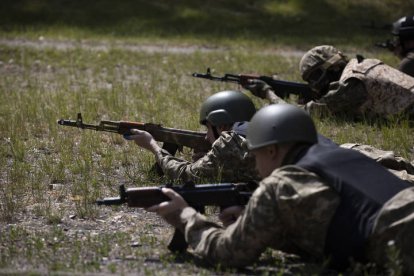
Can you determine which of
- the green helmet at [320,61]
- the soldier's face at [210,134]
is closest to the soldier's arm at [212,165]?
the soldier's face at [210,134]

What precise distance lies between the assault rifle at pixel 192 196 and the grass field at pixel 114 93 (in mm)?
304

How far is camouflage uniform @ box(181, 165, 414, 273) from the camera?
475cm

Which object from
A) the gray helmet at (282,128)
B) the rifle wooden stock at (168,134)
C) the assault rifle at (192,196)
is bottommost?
the rifle wooden stock at (168,134)

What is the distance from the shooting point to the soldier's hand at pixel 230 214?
5.35m

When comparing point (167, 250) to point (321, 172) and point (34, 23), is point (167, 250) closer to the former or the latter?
point (321, 172)

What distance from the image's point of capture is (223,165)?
6.66m

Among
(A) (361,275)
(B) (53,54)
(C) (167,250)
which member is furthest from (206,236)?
(B) (53,54)

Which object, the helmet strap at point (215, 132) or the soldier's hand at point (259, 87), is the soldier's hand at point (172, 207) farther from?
the soldier's hand at point (259, 87)

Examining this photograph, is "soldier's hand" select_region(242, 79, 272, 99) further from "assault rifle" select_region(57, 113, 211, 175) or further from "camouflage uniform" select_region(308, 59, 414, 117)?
"assault rifle" select_region(57, 113, 211, 175)

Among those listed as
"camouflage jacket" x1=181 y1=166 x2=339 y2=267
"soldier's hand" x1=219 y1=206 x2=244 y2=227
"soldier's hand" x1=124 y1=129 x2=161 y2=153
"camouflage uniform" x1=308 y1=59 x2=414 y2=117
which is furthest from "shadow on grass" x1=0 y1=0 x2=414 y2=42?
"camouflage jacket" x1=181 y1=166 x2=339 y2=267

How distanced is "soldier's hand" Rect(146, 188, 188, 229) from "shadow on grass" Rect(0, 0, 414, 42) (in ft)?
43.9

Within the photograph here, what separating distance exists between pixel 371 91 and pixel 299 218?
17.2 ft

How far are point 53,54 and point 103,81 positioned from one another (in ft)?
9.12

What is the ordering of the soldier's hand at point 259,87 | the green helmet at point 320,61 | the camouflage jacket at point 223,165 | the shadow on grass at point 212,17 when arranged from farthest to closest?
the shadow on grass at point 212,17, the soldier's hand at point 259,87, the green helmet at point 320,61, the camouflage jacket at point 223,165
